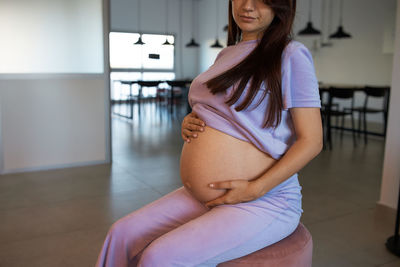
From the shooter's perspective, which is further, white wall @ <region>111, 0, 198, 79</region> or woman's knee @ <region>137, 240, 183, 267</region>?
white wall @ <region>111, 0, 198, 79</region>

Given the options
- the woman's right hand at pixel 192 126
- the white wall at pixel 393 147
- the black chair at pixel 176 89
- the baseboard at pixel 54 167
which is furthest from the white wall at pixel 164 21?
the woman's right hand at pixel 192 126

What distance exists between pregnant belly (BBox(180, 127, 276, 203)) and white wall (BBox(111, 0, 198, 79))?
38.6ft

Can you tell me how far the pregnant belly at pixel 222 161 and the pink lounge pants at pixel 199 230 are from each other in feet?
0.24

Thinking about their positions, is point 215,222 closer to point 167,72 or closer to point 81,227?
point 81,227

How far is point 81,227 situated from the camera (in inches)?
104

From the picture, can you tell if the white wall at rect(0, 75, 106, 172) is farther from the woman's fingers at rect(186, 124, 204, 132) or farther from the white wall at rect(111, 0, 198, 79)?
the white wall at rect(111, 0, 198, 79)

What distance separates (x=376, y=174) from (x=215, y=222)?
3.60 m

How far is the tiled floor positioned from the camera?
2.29 metres

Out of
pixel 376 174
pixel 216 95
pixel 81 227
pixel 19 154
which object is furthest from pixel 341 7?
pixel 216 95

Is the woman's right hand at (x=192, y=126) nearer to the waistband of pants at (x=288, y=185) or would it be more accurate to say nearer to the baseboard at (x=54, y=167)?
the waistband of pants at (x=288, y=185)

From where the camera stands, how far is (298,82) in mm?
1065

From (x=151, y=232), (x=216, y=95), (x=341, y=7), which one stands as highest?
(x=341, y=7)

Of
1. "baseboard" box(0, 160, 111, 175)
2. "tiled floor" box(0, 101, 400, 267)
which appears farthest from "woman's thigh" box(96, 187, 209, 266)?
"baseboard" box(0, 160, 111, 175)

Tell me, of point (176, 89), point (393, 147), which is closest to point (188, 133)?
point (393, 147)
